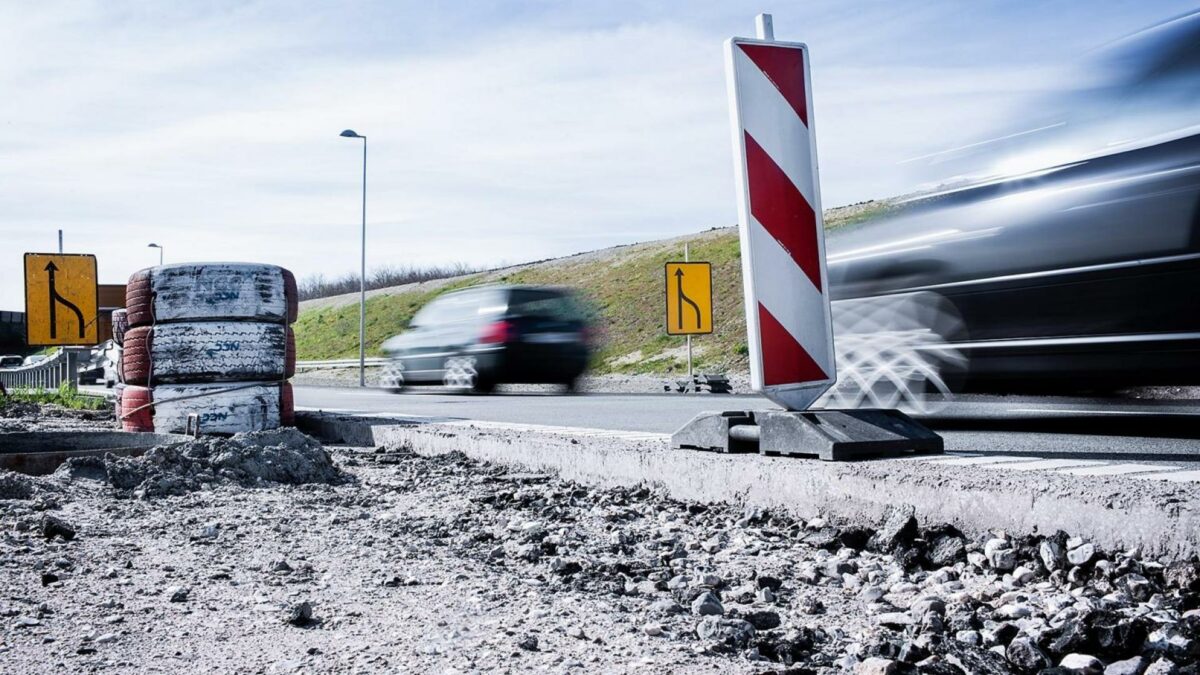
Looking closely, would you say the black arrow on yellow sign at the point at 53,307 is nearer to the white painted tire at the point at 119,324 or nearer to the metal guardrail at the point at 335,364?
the white painted tire at the point at 119,324

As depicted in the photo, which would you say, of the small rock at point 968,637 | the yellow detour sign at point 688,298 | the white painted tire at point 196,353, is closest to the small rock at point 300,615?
the small rock at point 968,637

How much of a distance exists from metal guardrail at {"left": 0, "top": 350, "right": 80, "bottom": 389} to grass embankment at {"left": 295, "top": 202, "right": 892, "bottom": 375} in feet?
23.0

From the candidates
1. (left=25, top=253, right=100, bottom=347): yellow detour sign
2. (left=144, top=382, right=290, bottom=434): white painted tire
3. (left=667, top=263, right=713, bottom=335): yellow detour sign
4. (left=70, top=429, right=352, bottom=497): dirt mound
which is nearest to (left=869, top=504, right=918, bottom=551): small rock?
(left=70, top=429, right=352, bottom=497): dirt mound

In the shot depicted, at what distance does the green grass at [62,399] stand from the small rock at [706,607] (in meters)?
11.4

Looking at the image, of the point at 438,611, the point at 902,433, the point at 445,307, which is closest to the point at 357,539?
the point at 438,611

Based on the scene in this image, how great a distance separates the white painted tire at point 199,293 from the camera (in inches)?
285

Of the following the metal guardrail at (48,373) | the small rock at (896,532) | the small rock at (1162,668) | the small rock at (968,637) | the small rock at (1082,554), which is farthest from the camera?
the metal guardrail at (48,373)

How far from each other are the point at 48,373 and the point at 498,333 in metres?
8.09

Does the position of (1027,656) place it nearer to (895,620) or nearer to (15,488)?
(895,620)

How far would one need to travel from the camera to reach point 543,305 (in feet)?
59.5

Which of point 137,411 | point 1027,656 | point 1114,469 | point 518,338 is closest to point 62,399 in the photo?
point 137,411

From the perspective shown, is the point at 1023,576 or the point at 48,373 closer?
the point at 1023,576

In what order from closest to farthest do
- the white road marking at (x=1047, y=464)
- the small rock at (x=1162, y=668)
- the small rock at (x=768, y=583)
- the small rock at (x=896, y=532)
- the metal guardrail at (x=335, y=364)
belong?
the small rock at (x=1162, y=668), the small rock at (x=768, y=583), the small rock at (x=896, y=532), the white road marking at (x=1047, y=464), the metal guardrail at (x=335, y=364)

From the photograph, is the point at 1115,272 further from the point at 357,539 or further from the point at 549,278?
the point at 549,278
